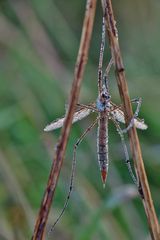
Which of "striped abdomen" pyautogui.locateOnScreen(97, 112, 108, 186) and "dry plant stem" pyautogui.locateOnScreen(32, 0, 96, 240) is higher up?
"dry plant stem" pyautogui.locateOnScreen(32, 0, 96, 240)

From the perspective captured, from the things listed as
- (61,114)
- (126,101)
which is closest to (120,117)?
(126,101)

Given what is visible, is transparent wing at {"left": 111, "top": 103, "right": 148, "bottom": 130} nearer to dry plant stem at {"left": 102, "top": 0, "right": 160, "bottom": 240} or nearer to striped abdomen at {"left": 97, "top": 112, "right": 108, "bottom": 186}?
striped abdomen at {"left": 97, "top": 112, "right": 108, "bottom": 186}

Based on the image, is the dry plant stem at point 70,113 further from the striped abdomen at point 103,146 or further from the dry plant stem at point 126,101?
the striped abdomen at point 103,146

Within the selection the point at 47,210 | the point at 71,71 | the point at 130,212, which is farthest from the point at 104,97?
the point at 71,71

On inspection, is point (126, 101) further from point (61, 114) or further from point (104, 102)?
point (61, 114)

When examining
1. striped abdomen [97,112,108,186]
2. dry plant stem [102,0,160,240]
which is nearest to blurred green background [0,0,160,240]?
striped abdomen [97,112,108,186]

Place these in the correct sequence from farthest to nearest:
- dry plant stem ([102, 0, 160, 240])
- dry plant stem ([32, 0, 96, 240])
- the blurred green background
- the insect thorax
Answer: the blurred green background → the insect thorax → dry plant stem ([102, 0, 160, 240]) → dry plant stem ([32, 0, 96, 240])

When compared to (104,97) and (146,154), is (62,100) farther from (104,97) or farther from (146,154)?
(104,97)
